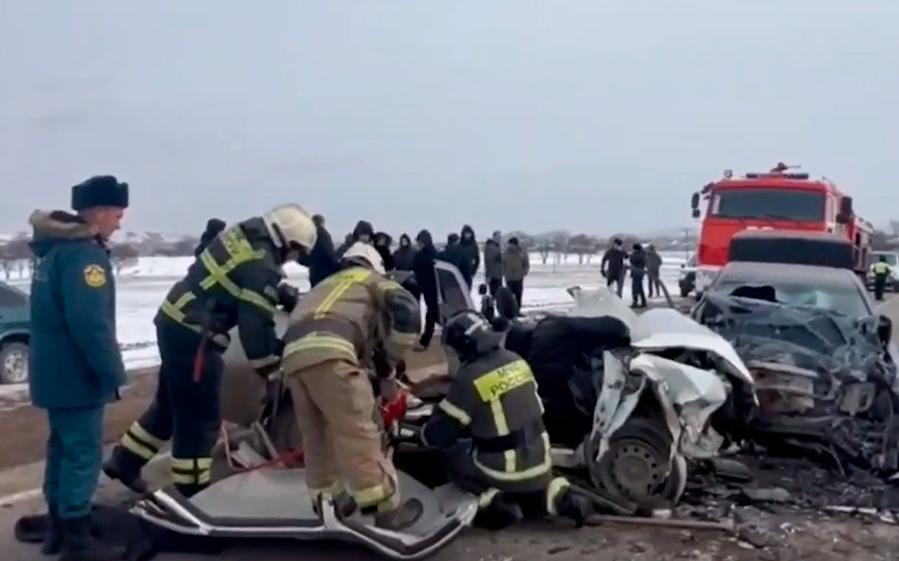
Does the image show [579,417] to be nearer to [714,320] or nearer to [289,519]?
[714,320]

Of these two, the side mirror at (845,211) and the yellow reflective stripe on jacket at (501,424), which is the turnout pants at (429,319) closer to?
the yellow reflective stripe on jacket at (501,424)

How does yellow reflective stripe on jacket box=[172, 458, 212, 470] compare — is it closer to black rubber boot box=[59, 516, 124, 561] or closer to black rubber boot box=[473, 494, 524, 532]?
black rubber boot box=[59, 516, 124, 561]

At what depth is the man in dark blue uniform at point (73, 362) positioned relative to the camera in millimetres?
5301

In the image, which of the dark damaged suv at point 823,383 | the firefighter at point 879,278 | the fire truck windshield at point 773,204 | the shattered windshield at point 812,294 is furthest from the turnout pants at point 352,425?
the firefighter at point 879,278

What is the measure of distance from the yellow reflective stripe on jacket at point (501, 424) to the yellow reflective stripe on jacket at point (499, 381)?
0.04m

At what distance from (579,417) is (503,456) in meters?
1.28

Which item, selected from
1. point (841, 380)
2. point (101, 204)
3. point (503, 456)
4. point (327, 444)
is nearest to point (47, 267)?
point (101, 204)

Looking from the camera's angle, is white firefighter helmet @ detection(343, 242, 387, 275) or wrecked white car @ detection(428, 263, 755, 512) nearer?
white firefighter helmet @ detection(343, 242, 387, 275)

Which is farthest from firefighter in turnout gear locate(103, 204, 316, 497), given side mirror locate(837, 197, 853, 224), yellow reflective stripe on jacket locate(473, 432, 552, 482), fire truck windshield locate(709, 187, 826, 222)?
side mirror locate(837, 197, 853, 224)

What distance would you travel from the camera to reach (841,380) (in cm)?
698

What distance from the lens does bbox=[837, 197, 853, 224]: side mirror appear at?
19297mm

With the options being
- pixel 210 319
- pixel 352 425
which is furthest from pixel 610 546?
pixel 210 319

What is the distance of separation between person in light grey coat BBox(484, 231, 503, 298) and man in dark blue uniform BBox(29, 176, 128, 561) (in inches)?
Answer: 568

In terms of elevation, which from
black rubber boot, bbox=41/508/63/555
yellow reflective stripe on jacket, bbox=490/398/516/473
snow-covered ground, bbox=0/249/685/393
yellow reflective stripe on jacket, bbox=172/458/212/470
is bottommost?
snow-covered ground, bbox=0/249/685/393
